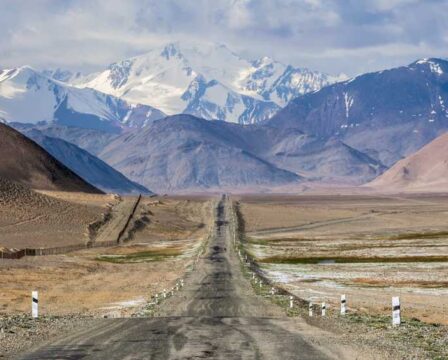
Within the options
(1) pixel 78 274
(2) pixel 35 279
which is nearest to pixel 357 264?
(1) pixel 78 274

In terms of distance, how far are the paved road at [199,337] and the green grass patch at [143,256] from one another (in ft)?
207

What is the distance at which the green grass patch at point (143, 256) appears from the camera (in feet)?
388

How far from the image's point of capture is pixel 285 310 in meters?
49.6

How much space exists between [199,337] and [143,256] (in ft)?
306

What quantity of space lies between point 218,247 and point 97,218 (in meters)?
59.1

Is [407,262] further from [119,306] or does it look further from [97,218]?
[97,218]

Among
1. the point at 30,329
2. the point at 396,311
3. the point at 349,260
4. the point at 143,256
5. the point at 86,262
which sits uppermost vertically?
the point at 396,311

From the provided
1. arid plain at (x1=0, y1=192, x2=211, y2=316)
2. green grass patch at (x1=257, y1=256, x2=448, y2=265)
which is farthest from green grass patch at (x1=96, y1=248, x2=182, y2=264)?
green grass patch at (x1=257, y1=256, x2=448, y2=265)

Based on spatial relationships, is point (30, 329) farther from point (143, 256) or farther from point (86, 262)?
point (143, 256)

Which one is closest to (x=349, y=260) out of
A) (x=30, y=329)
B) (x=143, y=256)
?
(x=143, y=256)

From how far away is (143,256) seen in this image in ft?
417

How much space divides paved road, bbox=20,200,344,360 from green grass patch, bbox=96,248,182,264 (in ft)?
207

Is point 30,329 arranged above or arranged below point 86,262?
above

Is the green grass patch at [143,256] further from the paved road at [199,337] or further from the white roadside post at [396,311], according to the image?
the white roadside post at [396,311]
